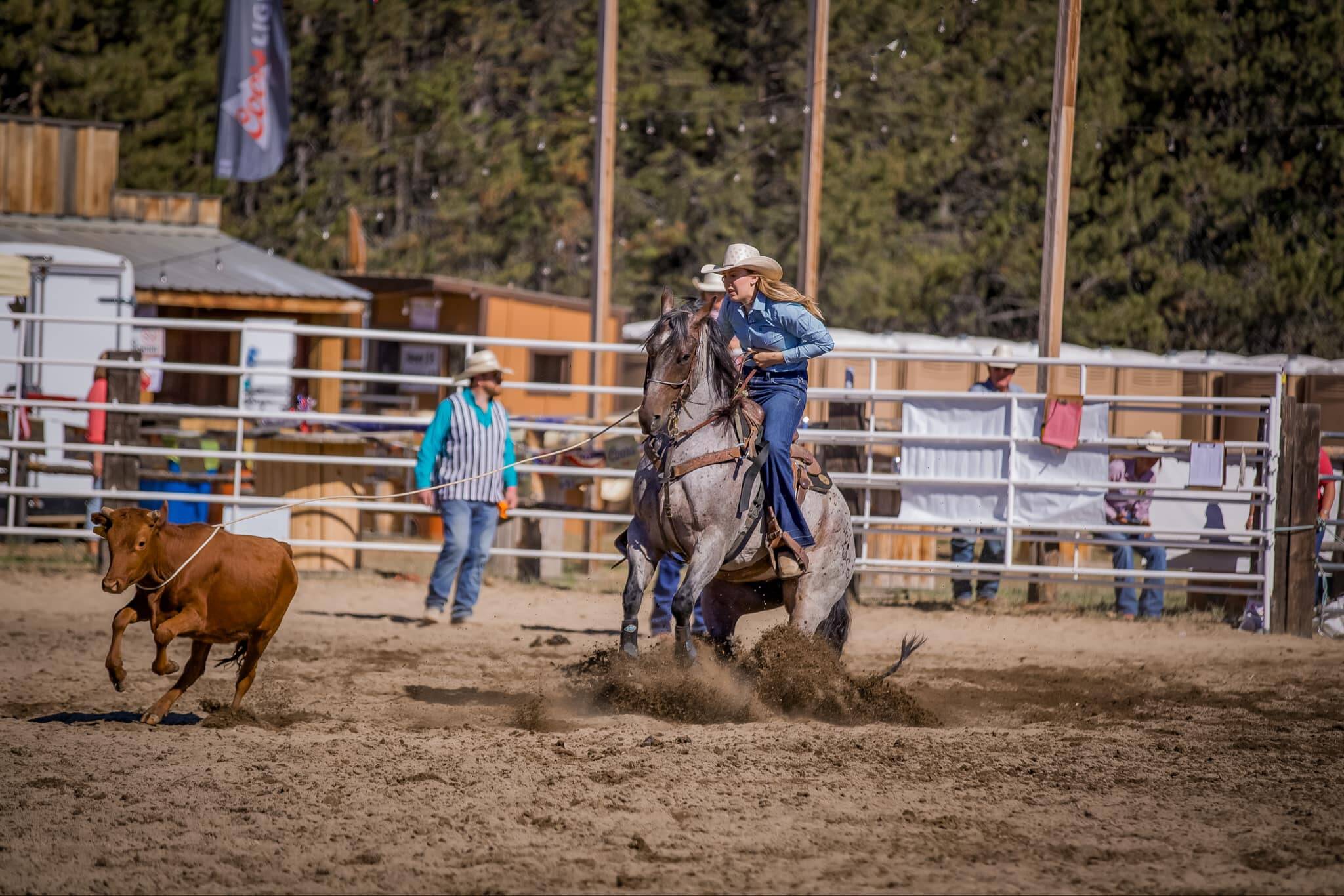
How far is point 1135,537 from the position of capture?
11.5 metres

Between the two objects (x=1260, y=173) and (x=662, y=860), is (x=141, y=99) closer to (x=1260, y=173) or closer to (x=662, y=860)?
(x=1260, y=173)

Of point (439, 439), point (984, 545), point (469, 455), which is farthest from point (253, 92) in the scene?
point (984, 545)

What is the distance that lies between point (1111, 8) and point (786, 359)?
2248 centimetres

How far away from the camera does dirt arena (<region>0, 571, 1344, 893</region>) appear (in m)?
4.20

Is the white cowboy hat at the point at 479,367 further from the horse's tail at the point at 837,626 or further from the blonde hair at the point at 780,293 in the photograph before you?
the horse's tail at the point at 837,626

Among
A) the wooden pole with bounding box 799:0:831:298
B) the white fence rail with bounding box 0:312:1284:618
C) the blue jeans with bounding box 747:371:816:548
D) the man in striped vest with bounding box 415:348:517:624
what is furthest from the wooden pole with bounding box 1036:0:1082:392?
the blue jeans with bounding box 747:371:816:548

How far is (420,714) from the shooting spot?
21.6 ft

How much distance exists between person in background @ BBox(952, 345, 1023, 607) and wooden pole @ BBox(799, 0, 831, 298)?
2573mm

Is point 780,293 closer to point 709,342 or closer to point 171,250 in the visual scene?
point 709,342

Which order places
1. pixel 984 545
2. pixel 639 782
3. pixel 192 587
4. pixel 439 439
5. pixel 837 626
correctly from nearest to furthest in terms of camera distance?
pixel 639 782, pixel 192 587, pixel 837 626, pixel 439 439, pixel 984 545

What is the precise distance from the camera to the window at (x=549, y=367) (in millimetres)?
22844

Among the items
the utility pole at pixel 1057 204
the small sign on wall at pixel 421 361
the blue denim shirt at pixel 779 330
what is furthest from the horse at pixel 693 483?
the small sign on wall at pixel 421 361

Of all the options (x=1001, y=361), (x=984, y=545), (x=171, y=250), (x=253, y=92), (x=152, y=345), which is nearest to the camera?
(x=1001, y=361)

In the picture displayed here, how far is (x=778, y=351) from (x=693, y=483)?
2.73ft
